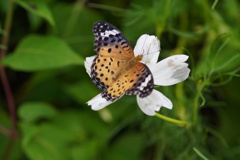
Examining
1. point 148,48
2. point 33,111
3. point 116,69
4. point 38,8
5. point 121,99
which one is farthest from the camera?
point 121,99

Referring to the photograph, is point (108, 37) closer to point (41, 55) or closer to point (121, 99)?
point (41, 55)

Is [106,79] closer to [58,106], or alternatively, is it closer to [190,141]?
[190,141]

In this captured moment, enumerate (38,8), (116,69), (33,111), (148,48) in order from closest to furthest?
(116,69) < (148,48) < (38,8) < (33,111)

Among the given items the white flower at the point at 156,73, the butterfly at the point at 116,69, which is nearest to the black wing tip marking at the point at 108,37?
the butterfly at the point at 116,69

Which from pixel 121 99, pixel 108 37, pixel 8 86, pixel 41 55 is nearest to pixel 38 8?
pixel 41 55

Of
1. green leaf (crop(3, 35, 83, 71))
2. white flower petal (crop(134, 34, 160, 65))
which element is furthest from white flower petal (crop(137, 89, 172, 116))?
green leaf (crop(3, 35, 83, 71))

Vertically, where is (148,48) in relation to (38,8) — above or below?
below

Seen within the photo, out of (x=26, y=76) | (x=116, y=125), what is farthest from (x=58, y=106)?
(x=116, y=125)
